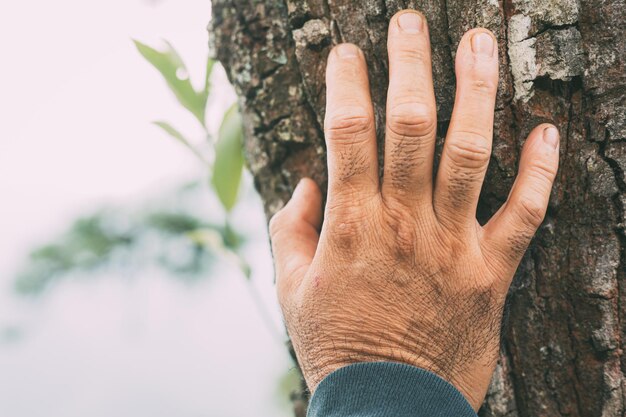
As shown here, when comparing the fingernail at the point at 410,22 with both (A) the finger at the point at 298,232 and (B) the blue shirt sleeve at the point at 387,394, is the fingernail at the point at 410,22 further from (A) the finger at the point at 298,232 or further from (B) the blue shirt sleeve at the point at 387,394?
(B) the blue shirt sleeve at the point at 387,394

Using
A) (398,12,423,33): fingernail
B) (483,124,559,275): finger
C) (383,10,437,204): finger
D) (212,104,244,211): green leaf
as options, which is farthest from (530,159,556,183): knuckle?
(212,104,244,211): green leaf

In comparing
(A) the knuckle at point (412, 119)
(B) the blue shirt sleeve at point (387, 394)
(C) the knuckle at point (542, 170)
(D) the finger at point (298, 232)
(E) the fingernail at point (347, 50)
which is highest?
(E) the fingernail at point (347, 50)

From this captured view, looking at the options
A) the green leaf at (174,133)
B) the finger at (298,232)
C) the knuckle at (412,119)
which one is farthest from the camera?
the green leaf at (174,133)

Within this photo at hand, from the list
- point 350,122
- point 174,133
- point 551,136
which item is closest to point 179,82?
point 174,133

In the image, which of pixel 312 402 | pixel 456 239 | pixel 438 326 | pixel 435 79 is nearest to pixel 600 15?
pixel 435 79

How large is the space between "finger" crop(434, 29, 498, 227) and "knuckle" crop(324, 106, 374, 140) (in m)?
0.11

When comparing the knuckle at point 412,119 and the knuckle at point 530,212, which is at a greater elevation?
the knuckle at point 412,119

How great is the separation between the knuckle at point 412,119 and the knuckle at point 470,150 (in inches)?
1.6

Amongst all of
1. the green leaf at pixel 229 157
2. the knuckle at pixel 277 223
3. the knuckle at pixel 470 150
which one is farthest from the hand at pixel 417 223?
the green leaf at pixel 229 157

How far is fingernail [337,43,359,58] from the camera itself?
73 cm

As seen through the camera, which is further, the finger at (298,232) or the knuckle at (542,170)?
the finger at (298,232)

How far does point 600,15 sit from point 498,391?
55cm

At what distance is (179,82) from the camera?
49.8 inches

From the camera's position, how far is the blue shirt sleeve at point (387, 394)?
654mm
